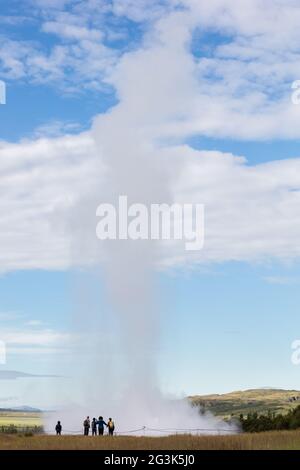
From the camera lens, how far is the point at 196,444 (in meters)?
43.1

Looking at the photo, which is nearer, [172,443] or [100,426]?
[172,443]

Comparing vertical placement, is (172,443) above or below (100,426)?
below

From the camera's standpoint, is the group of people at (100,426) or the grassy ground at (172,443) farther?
the group of people at (100,426)

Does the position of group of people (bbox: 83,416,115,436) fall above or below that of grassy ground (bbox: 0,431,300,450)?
above

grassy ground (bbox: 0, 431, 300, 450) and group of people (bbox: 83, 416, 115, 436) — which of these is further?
group of people (bbox: 83, 416, 115, 436)

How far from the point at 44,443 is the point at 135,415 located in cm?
8851

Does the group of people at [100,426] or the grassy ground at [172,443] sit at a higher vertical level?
the group of people at [100,426]
